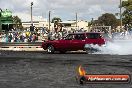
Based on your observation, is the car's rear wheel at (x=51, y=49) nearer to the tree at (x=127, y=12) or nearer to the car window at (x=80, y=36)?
the car window at (x=80, y=36)

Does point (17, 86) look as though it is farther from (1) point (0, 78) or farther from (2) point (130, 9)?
(2) point (130, 9)

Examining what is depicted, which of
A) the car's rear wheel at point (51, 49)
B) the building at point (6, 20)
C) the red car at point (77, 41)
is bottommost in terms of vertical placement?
the car's rear wheel at point (51, 49)

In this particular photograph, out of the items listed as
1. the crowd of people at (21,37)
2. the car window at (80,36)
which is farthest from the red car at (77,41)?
the crowd of people at (21,37)

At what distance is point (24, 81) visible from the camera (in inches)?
535

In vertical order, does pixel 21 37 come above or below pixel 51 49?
above

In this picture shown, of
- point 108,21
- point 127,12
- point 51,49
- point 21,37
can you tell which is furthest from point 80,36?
point 108,21

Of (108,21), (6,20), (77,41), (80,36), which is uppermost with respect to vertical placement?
(108,21)

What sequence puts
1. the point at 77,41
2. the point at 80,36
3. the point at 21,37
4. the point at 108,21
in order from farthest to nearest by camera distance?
the point at 108,21
the point at 21,37
the point at 80,36
the point at 77,41

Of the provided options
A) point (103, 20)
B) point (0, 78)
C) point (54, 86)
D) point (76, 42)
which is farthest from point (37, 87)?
point (103, 20)

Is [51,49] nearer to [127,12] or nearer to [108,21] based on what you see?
[127,12]

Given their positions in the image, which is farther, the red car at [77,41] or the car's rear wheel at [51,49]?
the car's rear wheel at [51,49]

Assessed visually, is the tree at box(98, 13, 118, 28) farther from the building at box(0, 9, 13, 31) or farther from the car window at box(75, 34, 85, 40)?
the car window at box(75, 34, 85, 40)

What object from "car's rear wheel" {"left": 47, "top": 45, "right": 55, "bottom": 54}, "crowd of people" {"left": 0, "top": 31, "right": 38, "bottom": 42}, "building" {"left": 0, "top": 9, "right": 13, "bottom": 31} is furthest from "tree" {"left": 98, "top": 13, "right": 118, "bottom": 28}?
"car's rear wheel" {"left": 47, "top": 45, "right": 55, "bottom": 54}

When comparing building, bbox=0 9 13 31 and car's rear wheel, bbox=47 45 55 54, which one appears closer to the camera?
car's rear wheel, bbox=47 45 55 54
